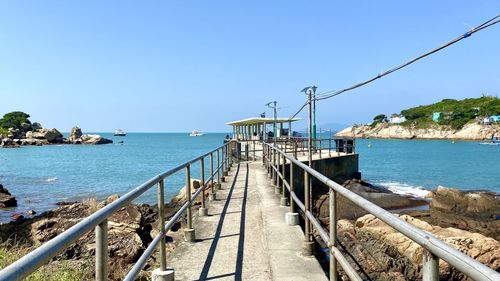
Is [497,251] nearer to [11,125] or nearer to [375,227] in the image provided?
[375,227]

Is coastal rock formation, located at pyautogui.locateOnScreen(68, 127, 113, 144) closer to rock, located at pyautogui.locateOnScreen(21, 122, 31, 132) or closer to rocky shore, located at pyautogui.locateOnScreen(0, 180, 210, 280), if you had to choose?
rock, located at pyautogui.locateOnScreen(21, 122, 31, 132)

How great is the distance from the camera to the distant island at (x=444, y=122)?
108188 millimetres

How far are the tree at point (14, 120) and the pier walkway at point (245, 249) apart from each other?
125 metres

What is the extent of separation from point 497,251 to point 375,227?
8.85 feet

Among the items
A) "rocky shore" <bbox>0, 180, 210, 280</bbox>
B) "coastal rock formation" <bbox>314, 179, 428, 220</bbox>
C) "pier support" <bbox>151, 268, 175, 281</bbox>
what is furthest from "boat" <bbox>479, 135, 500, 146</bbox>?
"pier support" <bbox>151, 268, 175, 281</bbox>

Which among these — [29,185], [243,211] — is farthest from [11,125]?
[243,211]

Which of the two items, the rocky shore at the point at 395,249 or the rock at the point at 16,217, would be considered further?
the rock at the point at 16,217

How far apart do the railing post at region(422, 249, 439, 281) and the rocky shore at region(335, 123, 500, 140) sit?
117090 millimetres

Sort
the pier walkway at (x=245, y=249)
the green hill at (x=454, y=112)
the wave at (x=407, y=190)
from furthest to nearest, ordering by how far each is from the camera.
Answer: the green hill at (x=454, y=112) < the wave at (x=407, y=190) < the pier walkway at (x=245, y=249)

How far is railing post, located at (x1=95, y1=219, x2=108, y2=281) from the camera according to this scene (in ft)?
7.74

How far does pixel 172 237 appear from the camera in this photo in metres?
9.28

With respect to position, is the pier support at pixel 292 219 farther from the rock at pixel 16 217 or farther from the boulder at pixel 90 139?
the boulder at pixel 90 139

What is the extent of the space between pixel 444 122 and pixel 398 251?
128955 millimetres

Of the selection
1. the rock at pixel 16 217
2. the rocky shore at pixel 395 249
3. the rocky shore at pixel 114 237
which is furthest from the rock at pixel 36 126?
the rocky shore at pixel 395 249
